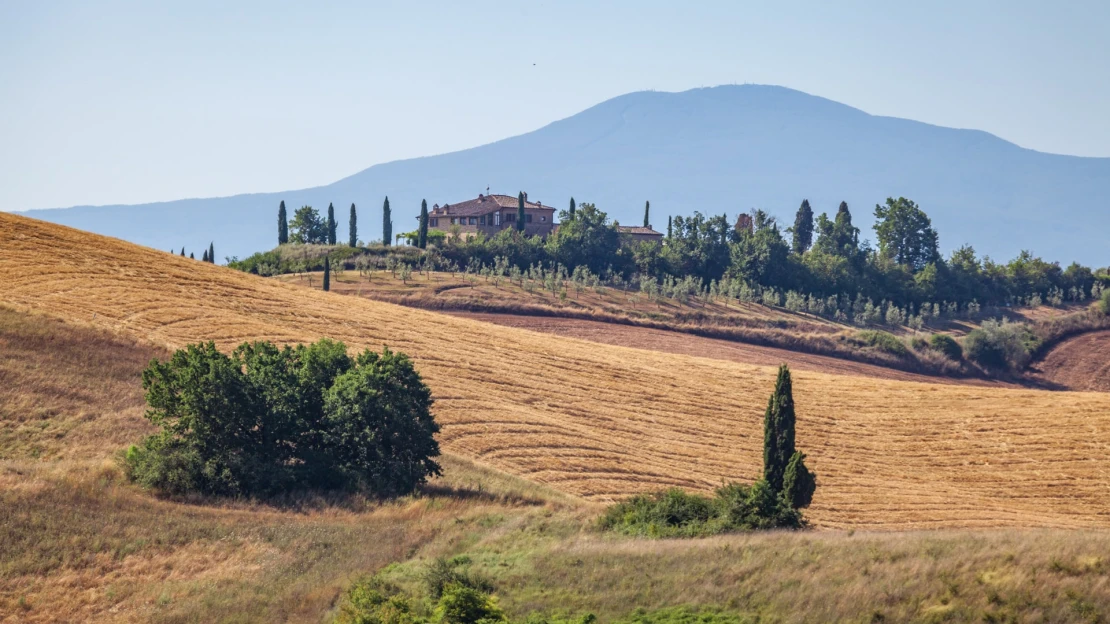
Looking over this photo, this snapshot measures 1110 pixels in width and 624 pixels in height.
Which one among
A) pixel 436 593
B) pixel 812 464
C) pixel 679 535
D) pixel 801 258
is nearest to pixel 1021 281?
pixel 801 258

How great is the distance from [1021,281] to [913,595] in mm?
116900

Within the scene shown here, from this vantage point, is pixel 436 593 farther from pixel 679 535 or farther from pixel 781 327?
pixel 781 327

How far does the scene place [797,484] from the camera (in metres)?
36.7

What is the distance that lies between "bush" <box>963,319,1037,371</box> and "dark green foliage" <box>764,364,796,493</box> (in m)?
57.5

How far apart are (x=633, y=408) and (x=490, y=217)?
78.5 meters

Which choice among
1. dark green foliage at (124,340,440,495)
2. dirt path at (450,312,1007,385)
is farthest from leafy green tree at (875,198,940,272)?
dark green foliage at (124,340,440,495)

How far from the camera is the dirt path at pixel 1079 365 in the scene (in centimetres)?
8570

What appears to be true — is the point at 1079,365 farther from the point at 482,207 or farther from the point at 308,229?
the point at 308,229

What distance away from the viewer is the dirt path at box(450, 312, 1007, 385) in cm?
7869

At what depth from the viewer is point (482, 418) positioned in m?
46.9

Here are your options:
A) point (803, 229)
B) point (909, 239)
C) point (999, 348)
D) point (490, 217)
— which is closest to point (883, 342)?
point (999, 348)

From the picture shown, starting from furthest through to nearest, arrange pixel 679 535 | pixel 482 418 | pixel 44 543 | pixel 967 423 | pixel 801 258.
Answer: pixel 801 258
pixel 967 423
pixel 482 418
pixel 679 535
pixel 44 543

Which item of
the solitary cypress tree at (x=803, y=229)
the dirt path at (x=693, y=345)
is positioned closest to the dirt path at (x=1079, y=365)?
the dirt path at (x=693, y=345)

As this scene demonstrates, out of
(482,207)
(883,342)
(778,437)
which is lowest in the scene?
(778,437)
